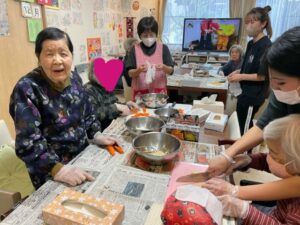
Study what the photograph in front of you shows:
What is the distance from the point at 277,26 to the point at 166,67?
360 centimetres

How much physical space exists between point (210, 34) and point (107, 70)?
3.40m

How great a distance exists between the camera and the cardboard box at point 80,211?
2.16 ft

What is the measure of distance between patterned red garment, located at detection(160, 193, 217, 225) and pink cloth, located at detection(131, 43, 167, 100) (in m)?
1.60

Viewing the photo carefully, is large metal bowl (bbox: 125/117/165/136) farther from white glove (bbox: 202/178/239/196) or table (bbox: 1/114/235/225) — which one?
white glove (bbox: 202/178/239/196)

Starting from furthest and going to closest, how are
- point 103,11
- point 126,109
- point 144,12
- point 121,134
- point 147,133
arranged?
point 144,12 → point 103,11 → point 126,109 → point 121,134 → point 147,133

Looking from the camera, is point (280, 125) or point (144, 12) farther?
point (144, 12)

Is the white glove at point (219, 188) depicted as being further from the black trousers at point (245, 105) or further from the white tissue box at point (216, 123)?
the black trousers at point (245, 105)

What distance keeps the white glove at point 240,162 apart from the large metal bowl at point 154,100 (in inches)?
34.1

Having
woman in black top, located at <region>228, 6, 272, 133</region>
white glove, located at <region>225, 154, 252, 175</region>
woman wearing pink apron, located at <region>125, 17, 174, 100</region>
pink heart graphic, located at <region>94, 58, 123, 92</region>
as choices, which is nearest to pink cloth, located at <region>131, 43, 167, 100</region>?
woman wearing pink apron, located at <region>125, 17, 174, 100</region>

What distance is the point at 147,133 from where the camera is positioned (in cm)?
125

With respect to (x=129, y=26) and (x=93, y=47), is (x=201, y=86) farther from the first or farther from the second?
(x=129, y=26)

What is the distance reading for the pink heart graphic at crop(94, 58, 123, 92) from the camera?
183cm

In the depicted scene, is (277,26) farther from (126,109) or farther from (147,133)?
(147,133)

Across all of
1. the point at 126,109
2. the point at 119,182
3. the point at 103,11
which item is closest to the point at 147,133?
the point at 119,182
